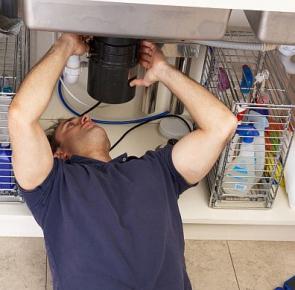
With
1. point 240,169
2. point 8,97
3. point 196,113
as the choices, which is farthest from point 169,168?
point 8,97

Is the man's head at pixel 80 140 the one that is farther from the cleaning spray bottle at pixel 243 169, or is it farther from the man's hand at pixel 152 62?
the cleaning spray bottle at pixel 243 169

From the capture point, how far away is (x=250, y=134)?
1673 millimetres

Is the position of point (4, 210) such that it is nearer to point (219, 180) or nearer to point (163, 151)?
point (163, 151)

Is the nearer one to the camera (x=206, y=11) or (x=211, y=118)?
(x=206, y=11)

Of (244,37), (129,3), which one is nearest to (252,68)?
(244,37)

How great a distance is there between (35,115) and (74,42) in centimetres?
20

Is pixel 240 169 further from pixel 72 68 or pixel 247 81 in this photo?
pixel 72 68

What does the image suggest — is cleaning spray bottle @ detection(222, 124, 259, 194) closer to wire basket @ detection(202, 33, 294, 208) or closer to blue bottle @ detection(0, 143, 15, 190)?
wire basket @ detection(202, 33, 294, 208)

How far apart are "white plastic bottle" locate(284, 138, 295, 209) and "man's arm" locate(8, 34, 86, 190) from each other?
31.3 inches

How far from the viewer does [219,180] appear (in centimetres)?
170

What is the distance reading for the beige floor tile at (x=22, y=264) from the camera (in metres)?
1.64

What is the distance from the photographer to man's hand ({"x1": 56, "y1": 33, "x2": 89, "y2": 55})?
134 cm

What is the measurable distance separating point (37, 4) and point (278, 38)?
0.47m

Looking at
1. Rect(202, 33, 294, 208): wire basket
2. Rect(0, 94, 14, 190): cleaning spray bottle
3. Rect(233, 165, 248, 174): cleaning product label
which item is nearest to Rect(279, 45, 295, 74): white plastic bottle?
Rect(202, 33, 294, 208): wire basket
